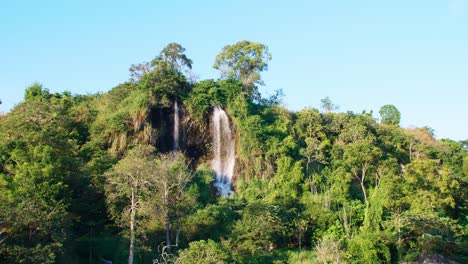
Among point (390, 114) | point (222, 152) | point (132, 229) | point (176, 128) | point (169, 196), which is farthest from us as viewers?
point (390, 114)

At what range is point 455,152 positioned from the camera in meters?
39.6

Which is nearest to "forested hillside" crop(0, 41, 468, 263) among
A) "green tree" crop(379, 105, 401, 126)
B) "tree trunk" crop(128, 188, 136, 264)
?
"tree trunk" crop(128, 188, 136, 264)

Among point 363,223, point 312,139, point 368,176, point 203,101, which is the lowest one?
point 363,223

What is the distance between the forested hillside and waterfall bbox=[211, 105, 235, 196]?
0.11 metres

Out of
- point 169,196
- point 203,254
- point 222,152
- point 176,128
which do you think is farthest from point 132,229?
point 222,152

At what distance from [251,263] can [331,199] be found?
861 centimetres

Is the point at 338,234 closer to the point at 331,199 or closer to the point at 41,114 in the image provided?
the point at 331,199

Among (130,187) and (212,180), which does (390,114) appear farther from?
(130,187)

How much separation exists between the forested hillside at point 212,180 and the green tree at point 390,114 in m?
3.45

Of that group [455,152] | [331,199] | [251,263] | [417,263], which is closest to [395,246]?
[417,263]

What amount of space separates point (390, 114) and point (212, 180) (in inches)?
762

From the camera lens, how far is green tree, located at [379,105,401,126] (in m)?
43.3

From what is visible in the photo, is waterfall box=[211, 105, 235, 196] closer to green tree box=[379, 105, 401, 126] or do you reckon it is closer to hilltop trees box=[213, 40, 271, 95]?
hilltop trees box=[213, 40, 271, 95]

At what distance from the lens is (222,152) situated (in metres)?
32.5
